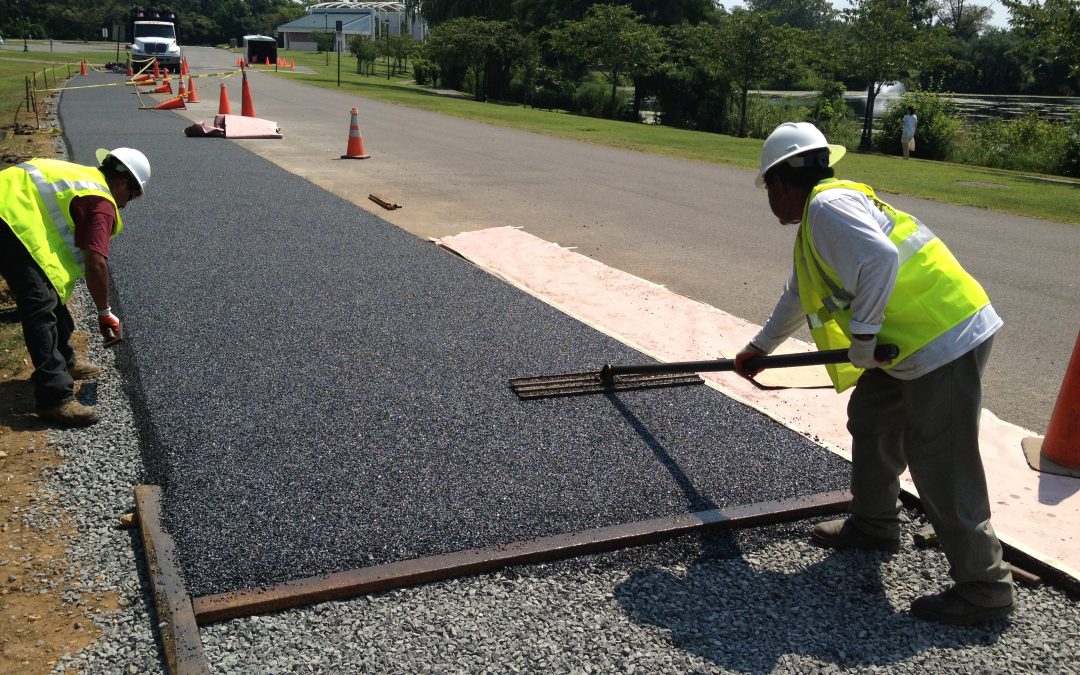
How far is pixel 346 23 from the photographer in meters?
102

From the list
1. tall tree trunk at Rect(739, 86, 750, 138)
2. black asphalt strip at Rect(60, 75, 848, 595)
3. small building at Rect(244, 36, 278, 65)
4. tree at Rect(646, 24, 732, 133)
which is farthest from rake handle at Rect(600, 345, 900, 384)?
small building at Rect(244, 36, 278, 65)

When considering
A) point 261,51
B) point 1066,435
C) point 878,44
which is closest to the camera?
point 1066,435

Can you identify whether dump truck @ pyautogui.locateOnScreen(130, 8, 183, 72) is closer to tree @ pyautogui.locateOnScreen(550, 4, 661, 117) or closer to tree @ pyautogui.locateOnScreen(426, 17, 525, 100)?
tree @ pyautogui.locateOnScreen(426, 17, 525, 100)

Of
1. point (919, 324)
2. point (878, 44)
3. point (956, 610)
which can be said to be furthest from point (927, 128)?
point (956, 610)

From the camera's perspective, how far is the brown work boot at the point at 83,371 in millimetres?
4891

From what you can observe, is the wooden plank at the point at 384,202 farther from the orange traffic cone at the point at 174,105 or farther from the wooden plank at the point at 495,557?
the orange traffic cone at the point at 174,105

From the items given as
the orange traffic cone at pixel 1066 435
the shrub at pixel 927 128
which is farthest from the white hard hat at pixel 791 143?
the shrub at pixel 927 128

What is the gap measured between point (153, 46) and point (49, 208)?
37499 millimetres

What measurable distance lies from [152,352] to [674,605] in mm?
3508

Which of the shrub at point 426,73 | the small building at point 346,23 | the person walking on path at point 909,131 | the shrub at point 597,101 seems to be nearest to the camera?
the person walking on path at point 909,131

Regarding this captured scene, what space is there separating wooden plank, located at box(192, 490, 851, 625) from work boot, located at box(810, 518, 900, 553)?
0.21 metres

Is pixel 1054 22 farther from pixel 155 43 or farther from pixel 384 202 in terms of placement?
pixel 155 43

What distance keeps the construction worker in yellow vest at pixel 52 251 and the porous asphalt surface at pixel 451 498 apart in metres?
0.25

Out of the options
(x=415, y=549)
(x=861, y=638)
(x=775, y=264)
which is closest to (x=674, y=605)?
A: (x=861, y=638)
